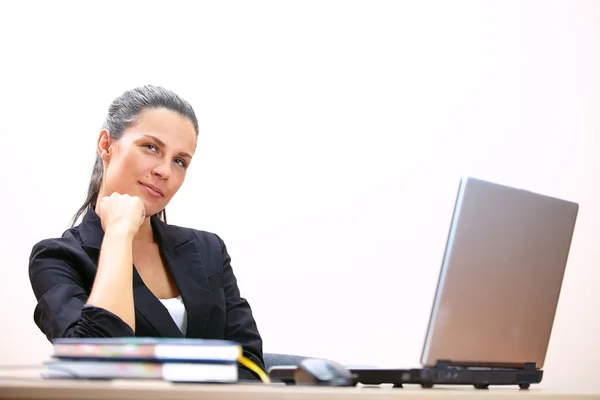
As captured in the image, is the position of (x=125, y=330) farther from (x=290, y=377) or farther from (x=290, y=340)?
(x=290, y=340)

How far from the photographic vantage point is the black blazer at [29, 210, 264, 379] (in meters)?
1.54

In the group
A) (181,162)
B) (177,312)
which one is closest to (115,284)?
(177,312)

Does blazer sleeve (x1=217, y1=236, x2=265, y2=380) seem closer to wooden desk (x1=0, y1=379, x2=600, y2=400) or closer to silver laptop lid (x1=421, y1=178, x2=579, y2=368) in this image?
silver laptop lid (x1=421, y1=178, x2=579, y2=368)

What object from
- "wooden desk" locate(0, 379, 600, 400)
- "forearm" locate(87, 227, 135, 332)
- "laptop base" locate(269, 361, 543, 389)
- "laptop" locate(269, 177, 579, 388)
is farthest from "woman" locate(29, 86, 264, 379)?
"wooden desk" locate(0, 379, 600, 400)

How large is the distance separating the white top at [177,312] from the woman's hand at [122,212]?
0.78 feet

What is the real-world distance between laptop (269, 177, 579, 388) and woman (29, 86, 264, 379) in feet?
1.94

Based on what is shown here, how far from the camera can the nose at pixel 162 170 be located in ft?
6.08

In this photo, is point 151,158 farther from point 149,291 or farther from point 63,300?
point 63,300

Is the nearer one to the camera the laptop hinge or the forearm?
the laptop hinge

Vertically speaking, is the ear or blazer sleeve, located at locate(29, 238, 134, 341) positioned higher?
the ear

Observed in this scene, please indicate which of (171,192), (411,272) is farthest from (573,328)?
(171,192)

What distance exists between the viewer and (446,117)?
308cm

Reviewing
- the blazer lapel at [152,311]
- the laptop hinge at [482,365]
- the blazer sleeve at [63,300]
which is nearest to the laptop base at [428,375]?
the laptop hinge at [482,365]

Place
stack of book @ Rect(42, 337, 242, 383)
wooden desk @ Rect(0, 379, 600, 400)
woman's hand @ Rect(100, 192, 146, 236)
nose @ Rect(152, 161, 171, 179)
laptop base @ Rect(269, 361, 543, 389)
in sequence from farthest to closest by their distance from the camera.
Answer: nose @ Rect(152, 161, 171, 179), woman's hand @ Rect(100, 192, 146, 236), laptop base @ Rect(269, 361, 543, 389), stack of book @ Rect(42, 337, 242, 383), wooden desk @ Rect(0, 379, 600, 400)
